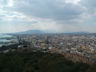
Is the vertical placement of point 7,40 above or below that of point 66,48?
above

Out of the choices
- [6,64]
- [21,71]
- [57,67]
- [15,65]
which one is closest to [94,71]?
[57,67]

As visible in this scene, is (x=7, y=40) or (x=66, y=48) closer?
(x=66, y=48)

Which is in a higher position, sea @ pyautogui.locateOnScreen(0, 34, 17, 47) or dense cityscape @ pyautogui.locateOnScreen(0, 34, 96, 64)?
sea @ pyautogui.locateOnScreen(0, 34, 17, 47)

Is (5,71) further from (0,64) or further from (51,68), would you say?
(51,68)

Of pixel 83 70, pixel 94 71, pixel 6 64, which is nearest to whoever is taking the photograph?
pixel 94 71

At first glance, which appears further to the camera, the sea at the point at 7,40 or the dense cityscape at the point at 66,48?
the sea at the point at 7,40

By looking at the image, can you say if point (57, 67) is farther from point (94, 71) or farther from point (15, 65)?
point (15, 65)

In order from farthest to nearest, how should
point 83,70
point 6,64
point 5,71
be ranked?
point 6,64, point 83,70, point 5,71

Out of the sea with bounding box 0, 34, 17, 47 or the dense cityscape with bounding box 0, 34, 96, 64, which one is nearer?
the dense cityscape with bounding box 0, 34, 96, 64

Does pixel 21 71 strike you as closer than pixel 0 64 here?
Yes

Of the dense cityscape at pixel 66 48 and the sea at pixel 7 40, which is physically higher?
the sea at pixel 7 40
